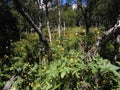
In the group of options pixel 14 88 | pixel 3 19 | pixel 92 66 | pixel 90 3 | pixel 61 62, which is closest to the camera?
pixel 92 66

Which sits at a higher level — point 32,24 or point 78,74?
point 32,24

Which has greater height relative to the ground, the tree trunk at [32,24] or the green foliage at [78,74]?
the tree trunk at [32,24]

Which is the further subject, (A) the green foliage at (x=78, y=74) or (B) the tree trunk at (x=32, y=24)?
(B) the tree trunk at (x=32, y=24)

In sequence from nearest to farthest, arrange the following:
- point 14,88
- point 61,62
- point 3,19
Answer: point 61,62 < point 14,88 < point 3,19

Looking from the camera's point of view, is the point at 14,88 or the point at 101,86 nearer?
the point at 101,86

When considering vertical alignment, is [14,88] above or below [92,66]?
below

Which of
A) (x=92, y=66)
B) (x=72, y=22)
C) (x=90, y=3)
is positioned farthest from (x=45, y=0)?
(x=72, y=22)

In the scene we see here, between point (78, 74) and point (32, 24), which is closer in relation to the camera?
point (78, 74)

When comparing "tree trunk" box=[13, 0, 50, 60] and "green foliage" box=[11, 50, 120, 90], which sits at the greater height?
"tree trunk" box=[13, 0, 50, 60]

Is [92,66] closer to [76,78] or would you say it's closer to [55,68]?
[76,78]

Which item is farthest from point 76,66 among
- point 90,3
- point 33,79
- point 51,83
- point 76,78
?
point 90,3

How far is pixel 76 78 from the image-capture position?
3.23 m

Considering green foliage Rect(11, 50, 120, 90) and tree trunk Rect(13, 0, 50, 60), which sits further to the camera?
A: tree trunk Rect(13, 0, 50, 60)

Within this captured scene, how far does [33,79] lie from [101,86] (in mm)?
1275
